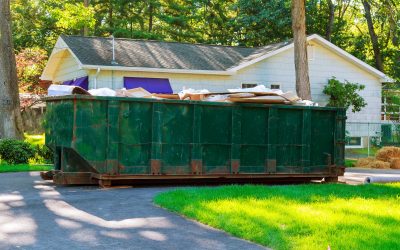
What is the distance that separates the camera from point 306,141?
41.8 ft

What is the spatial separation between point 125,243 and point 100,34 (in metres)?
35.4

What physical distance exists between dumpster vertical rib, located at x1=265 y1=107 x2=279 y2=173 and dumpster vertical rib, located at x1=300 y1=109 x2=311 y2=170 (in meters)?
0.66

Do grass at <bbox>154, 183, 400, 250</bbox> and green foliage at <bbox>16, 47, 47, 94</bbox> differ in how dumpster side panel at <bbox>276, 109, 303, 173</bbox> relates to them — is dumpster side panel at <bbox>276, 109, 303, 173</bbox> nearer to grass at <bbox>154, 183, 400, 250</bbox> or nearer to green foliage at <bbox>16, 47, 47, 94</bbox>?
grass at <bbox>154, 183, 400, 250</bbox>

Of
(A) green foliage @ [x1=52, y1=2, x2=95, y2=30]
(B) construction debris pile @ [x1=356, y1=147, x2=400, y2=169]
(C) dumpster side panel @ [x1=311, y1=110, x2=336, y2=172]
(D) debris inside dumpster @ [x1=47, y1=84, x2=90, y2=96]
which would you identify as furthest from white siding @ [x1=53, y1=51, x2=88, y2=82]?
(C) dumpster side panel @ [x1=311, y1=110, x2=336, y2=172]

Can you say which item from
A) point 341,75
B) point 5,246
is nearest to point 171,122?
point 5,246

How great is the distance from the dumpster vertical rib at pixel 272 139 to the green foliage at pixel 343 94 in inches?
595

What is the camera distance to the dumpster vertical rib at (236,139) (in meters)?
12.1

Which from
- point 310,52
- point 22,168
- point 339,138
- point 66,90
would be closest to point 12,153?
point 22,168

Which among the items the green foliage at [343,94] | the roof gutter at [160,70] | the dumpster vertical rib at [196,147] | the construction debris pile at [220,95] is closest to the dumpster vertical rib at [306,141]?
the construction debris pile at [220,95]

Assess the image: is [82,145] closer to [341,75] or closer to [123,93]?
[123,93]

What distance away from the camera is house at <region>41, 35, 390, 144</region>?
23.3 m

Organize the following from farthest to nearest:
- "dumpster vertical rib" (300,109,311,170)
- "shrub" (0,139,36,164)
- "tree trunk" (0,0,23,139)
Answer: "tree trunk" (0,0,23,139)
"shrub" (0,139,36,164)
"dumpster vertical rib" (300,109,311,170)

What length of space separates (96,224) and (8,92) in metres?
13.5

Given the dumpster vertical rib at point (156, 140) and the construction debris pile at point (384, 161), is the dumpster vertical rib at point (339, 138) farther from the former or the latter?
the construction debris pile at point (384, 161)
